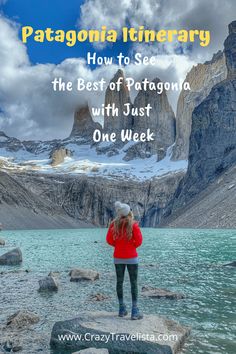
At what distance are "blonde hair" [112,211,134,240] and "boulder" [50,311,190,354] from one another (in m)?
2.28

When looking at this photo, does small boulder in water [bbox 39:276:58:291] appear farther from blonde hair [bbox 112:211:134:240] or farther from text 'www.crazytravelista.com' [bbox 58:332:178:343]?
blonde hair [bbox 112:211:134:240]

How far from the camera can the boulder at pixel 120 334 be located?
9812mm

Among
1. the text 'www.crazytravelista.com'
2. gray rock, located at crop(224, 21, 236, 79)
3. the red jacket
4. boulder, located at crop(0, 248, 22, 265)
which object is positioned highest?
gray rock, located at crop(224, 21, 236, 79)

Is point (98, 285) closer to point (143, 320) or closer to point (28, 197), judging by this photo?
point (143, 320)

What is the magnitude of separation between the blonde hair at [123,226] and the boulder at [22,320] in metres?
4.71

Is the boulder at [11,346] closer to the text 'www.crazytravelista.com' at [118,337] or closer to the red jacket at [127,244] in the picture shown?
the text 'www.crazytravelista.com' at [118,337]

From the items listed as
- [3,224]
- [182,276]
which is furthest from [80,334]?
[3,224]

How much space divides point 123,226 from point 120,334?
2.68 meters

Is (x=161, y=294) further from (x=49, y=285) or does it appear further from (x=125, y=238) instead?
(x=125, y=238)

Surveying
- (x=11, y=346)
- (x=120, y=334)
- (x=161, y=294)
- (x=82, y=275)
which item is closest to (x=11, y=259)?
(x=82, y=275)

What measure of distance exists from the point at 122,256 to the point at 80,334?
2232 mm

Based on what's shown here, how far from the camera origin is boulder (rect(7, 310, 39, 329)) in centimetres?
1308

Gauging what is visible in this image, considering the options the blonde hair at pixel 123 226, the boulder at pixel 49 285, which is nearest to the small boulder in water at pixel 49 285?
the boulder at pixel 49 285

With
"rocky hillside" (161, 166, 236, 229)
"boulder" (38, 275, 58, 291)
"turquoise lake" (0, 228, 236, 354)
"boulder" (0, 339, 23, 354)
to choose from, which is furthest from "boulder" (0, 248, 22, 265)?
"rocky hillside" (161, 166, 236, 229)
